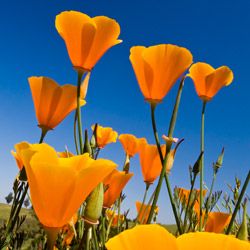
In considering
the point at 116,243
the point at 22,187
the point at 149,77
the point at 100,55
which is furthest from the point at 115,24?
the point at 116,243

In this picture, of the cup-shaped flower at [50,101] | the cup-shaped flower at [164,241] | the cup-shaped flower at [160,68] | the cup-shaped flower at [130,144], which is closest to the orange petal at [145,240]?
the cup-shaped flower at [164,241]

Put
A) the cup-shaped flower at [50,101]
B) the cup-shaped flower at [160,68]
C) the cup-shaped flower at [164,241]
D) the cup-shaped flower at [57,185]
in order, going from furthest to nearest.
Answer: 1. the cup-shaped flower at [50,101]
2. the cup-shaped flower at [160,68]
3. the cup-shaped flower at [57,185]
4. the cup-shaped flower at [164,241]

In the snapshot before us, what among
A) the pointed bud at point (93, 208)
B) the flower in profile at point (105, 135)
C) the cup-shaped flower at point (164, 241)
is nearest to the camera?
the cup-shaped flower at point (164, 241)

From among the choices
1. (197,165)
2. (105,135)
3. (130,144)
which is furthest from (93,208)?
(105,135)

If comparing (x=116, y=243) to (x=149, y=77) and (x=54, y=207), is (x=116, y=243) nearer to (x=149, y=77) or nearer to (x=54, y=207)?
(x=54, y=207)

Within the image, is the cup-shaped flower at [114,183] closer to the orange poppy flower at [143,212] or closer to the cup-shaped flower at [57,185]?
the orange poppy flower at [143,212]

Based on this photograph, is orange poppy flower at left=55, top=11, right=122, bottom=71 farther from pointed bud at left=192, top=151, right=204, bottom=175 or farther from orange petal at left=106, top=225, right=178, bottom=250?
orange petal at left=106, top=225, right=178, bottom=250

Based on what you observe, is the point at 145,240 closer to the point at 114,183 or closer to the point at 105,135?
the point at 114,183

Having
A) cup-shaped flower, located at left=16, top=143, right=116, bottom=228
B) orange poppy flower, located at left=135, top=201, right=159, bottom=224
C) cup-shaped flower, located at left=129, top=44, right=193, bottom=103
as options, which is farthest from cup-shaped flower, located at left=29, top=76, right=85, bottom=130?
cup-shaped flower, located at left=16, top=143, right=116, bottom=228
